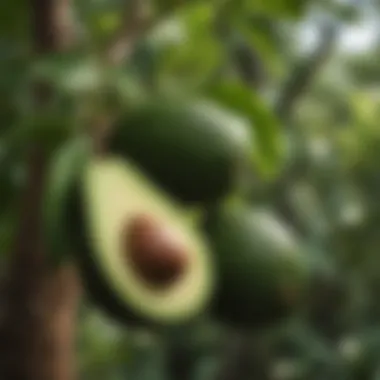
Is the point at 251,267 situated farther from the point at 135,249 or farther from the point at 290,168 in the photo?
the point at 290,168

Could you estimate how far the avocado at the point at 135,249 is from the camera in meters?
0.50

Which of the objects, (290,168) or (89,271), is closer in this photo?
(89,271)

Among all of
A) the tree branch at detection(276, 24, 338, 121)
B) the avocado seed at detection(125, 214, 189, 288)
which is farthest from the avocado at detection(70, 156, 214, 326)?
the tree branch at detection(276, 24, 338, 121)

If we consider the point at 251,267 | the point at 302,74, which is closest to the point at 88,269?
the point at 251,267

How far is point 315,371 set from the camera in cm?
98

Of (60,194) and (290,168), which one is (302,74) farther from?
(60,194)

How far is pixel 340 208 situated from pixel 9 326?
60 centimetres

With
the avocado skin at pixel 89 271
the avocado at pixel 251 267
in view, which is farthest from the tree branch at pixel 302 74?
the avocado skin at pixel 89 271

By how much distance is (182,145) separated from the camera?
0.55 m

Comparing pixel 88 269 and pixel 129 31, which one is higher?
pixel 129 31

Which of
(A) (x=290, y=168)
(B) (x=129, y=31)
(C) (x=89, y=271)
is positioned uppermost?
(A) (x=290, y=168)

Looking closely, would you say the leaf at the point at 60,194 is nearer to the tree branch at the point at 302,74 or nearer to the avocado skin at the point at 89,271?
the avocado skin at the point at 89,271

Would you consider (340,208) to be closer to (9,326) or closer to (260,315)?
(260,315)

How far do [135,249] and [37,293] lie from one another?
58mm
